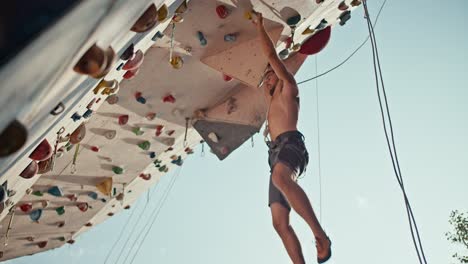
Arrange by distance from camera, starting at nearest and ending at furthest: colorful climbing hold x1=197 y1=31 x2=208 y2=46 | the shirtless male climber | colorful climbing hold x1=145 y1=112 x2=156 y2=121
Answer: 1. the shirtless male climber
2. colorful climbing hold x1=197 y1=31 x2=208 y2=46
3. colorful climbing hold x1=145 y1=112 x2=156 y2=121

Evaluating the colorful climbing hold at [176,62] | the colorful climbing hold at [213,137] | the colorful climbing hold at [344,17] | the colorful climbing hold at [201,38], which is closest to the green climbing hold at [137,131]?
the colorful climbing hold at [213,137]

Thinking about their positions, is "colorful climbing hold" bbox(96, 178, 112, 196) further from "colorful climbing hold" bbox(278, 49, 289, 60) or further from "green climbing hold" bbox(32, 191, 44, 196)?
"colorful climbing hold" bbox(278, 49, 289, 60)

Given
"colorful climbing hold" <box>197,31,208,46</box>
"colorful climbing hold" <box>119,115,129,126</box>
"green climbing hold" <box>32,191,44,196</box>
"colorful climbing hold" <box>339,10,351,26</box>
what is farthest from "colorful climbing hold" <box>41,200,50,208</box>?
"colorful climbing hold" <box>339,10,351,26</box>

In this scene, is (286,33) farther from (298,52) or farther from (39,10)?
(39,10)

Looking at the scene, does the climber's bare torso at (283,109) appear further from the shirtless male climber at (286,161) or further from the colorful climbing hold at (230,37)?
the colorful climbing hold at (230,37)

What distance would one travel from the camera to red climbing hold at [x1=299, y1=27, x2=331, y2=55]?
3869mm

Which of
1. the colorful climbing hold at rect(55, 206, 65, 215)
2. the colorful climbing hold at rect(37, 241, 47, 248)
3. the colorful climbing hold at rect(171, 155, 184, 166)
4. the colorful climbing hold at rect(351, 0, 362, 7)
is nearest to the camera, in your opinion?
the colorful climbing hold at rect(351, 0, 362, 7)

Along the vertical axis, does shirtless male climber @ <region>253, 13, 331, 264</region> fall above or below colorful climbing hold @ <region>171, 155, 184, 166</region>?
above

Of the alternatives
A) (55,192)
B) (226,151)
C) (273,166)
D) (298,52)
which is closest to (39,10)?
(273,166)

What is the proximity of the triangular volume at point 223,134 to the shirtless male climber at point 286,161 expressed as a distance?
1.16 m

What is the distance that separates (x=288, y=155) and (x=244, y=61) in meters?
1.22

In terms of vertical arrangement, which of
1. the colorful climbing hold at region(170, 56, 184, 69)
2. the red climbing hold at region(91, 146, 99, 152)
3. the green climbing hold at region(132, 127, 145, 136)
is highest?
the colorful climbing hold at region(170, 56, 184, 69)

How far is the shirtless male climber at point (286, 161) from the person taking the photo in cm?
257

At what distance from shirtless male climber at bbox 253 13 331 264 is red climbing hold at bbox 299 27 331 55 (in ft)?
2.46
